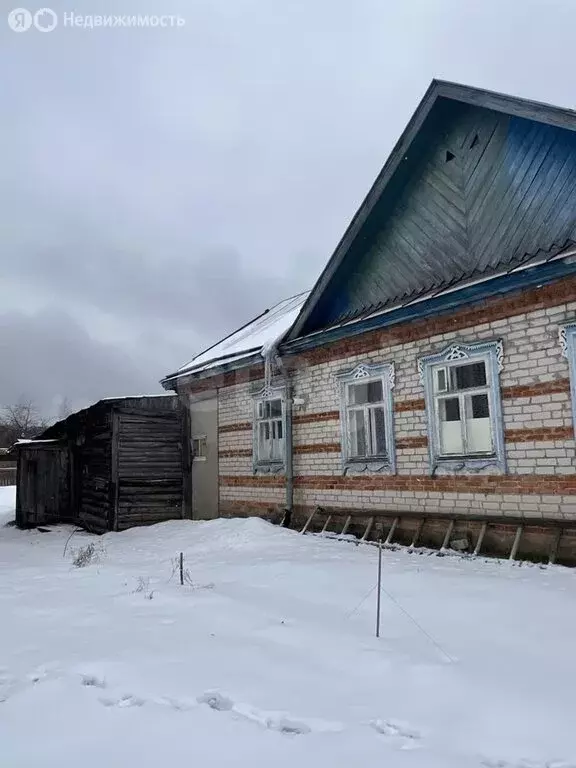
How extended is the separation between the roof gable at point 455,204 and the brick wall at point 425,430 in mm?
599

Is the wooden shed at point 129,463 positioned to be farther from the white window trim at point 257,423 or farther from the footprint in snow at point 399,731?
the footprint in snow at point 399,731

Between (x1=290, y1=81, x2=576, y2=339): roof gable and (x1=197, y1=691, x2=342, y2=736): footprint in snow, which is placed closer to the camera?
(x1=197, y1=691, x2=342, y2=736): footprint in snow

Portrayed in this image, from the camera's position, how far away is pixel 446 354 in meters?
7.82

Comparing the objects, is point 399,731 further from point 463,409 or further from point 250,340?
point 250,340

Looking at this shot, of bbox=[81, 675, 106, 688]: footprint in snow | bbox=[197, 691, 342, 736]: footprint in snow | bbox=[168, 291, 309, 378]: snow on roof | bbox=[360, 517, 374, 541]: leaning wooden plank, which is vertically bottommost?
bbox=[197, 691, 342, 736]: footprint in snow

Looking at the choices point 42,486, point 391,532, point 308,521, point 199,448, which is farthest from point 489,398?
point 42,486

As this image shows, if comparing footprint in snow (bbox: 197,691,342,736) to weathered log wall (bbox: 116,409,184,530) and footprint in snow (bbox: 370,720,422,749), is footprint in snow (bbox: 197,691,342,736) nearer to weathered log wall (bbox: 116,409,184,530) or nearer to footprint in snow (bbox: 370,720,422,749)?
footprint in snow (bbox: 370,720,422,749)

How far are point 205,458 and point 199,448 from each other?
34 cm

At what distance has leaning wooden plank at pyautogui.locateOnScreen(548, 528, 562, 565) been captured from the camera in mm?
6211

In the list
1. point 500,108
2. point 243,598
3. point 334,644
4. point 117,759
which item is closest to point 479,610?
point 334,644

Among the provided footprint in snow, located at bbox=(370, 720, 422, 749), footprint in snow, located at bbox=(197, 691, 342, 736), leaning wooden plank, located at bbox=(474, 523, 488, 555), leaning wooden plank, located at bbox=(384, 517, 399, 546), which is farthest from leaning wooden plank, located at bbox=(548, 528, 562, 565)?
footprint in snow, located at bbox=(197, 691, 342, 736)

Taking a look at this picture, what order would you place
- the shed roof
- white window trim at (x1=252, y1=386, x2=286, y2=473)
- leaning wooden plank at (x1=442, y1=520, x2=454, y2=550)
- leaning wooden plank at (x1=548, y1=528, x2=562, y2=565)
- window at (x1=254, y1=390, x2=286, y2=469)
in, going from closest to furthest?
leaning wooden plank at (x1=548, y1=528, x2=562, y2=565) → leaning wooden plank at (x1=442, y1=520, x2=454, y2=550) → white window trim at (x1=252, y1=386, x2=286, y2=473) → window at (x1=254, y1=390, x2=286, y2=469) → the shed roof

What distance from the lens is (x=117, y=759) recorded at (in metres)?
2.55

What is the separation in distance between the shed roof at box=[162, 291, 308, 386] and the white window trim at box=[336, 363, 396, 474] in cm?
176
